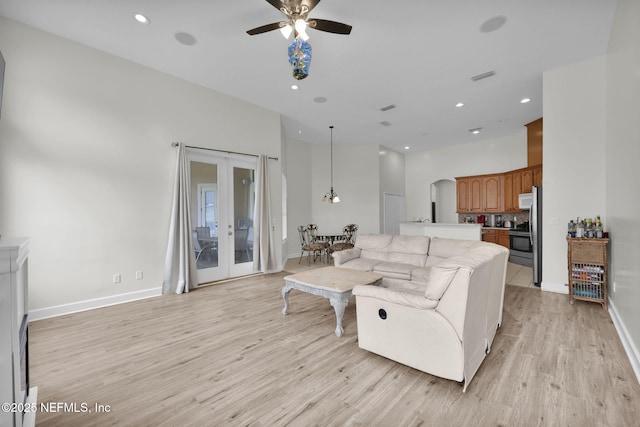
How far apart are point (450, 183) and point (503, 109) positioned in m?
3.96

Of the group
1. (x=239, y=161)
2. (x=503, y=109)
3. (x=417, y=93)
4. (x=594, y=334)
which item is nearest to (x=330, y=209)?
(x=239, y=161)

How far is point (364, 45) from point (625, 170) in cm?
324

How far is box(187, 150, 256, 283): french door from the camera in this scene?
4.90 metres

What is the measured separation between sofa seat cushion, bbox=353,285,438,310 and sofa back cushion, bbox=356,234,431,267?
2226 millimetres

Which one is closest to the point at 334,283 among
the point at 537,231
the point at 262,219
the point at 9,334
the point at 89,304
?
the point at 9,334

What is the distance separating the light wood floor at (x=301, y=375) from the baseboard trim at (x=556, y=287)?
100 cm

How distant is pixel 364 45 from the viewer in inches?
140

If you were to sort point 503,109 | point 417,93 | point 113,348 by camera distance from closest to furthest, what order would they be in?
point 113,348, point 417,93, point 503,109

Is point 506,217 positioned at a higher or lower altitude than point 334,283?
higher

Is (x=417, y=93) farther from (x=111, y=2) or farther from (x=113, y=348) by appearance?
(x=113, y=348)

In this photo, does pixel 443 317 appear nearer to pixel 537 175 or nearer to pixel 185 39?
pixel 185 39

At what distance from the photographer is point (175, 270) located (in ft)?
14.5

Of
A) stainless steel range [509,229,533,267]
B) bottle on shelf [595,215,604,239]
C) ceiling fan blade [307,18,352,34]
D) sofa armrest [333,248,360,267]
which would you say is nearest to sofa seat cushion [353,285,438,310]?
sofa armrest [333,248,360,267]

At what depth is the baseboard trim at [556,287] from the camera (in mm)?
4215
